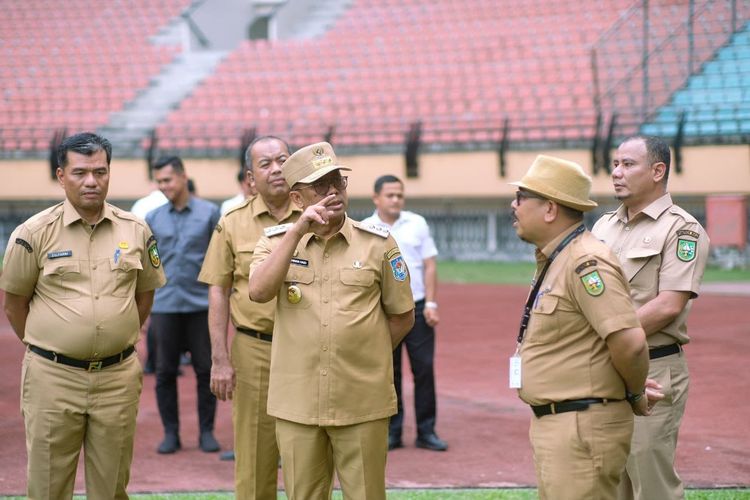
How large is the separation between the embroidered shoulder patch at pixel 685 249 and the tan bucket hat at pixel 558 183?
3.21 feet

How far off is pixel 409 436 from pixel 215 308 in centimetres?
→ 278

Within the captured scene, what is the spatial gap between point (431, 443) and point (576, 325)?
11.4ft

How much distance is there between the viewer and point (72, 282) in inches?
184

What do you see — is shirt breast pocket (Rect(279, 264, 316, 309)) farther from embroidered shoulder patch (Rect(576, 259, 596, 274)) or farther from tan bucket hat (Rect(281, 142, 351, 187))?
embroidered shoulder patch (Rect(576, 259, 596, 274))

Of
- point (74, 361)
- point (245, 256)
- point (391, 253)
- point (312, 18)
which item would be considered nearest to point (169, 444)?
point (245, 256)

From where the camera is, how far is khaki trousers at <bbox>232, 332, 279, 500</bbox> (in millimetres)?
5055

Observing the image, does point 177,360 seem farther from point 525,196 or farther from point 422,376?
point 525,196

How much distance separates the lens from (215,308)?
515 cm

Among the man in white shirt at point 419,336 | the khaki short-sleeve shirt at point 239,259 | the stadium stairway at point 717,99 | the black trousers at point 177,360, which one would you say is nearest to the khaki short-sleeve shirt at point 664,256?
the khaki short-sleeve shirt at point 239,259

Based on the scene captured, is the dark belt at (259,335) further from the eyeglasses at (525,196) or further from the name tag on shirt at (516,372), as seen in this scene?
the eyeglasses at (525,196)

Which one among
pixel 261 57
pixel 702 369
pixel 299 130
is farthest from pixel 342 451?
pixel 261 57

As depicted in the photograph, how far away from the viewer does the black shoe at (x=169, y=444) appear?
702cm

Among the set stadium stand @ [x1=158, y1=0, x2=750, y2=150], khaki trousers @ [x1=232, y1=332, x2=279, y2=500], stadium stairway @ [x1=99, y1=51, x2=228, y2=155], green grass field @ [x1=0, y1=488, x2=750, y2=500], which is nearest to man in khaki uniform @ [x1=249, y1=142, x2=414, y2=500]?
khaki trousers @ [x1=232, y1=332, x2=279, y2=500]

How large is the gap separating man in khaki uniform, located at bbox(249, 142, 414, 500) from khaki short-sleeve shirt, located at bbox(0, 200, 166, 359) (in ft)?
2.84
